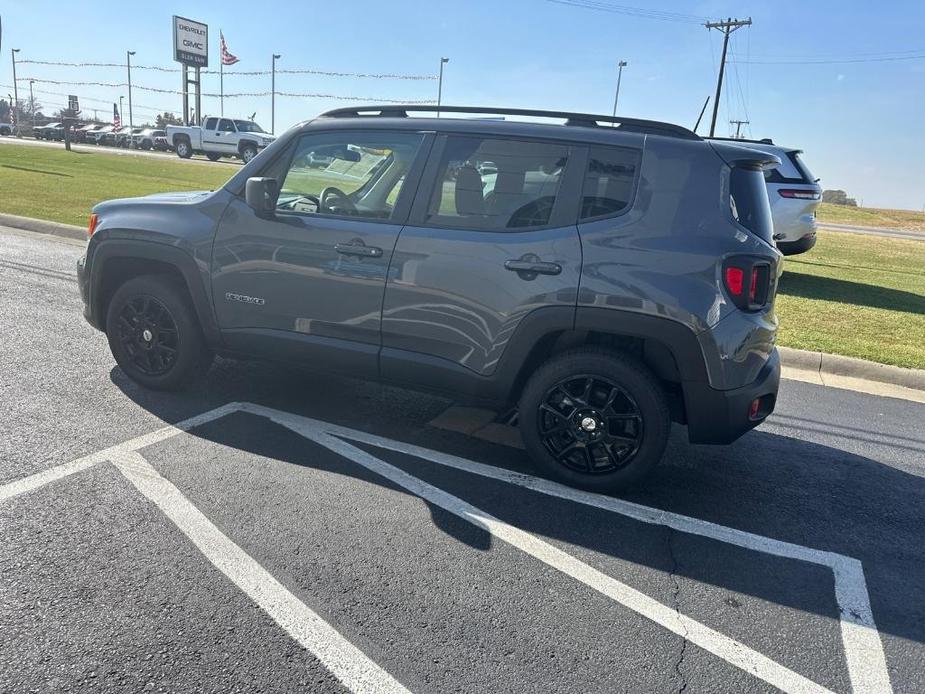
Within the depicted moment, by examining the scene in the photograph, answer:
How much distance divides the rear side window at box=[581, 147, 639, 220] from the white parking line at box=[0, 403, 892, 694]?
4.90 feet

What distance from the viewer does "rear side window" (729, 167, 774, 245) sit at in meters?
3.49

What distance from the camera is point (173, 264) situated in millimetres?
4422

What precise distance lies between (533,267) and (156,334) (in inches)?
103

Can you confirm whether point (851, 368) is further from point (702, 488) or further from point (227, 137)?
point (227, 137)

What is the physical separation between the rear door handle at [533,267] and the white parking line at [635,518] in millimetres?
1149

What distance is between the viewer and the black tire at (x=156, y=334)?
4.52m

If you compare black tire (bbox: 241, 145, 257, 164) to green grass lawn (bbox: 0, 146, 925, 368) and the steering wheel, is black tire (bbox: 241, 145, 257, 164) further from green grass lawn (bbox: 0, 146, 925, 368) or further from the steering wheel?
the steering wheel

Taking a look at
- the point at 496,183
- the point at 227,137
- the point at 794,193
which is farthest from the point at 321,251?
the point at 227,137

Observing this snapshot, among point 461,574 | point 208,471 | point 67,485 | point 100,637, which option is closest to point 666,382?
point 461,574

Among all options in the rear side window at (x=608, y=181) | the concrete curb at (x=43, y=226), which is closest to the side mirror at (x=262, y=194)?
the rear side window at (x=608, y=181)

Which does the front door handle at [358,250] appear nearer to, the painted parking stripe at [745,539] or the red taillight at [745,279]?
the painted parking stripe at [745,539]

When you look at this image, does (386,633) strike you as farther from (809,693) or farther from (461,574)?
(809,693)

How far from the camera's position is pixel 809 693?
7.82 ft

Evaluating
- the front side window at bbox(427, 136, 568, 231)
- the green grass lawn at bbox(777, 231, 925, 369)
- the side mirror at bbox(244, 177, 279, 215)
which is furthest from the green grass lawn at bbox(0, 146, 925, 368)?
the front side window at bbox(427, 136, 568, 231)
